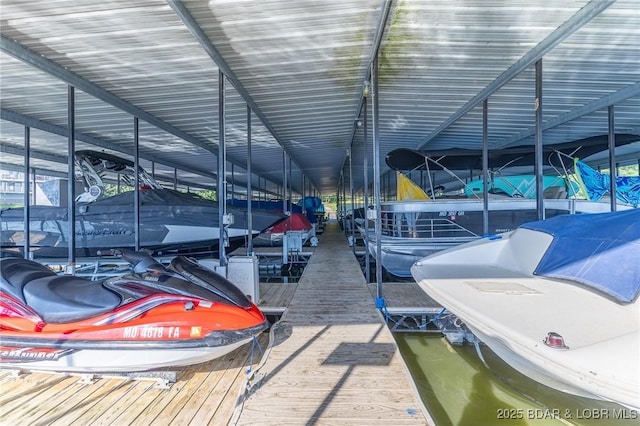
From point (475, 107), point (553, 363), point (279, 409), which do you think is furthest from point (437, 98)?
point (279, 409)

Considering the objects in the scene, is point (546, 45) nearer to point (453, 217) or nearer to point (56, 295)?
point (453, 217)

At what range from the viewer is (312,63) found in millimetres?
3391

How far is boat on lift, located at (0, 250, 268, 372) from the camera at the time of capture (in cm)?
202

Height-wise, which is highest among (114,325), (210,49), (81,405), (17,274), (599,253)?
(210,49)

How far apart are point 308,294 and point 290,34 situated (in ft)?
10.2

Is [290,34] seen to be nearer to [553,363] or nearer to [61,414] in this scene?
[553,363]

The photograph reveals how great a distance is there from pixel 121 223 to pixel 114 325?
385 cm

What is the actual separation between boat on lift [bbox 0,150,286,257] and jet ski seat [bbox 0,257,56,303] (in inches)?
107

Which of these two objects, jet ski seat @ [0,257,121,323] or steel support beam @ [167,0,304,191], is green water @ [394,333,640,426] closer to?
jet ski seat @ [0,257,121,323]

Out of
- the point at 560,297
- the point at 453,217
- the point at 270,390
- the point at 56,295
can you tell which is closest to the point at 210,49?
the point at 56,295

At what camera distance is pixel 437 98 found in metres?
4.48

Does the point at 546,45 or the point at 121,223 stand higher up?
the point at 546,45

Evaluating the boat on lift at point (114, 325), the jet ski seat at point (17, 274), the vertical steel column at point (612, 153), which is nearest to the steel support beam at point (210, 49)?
the boat on lift at point (114, 325)

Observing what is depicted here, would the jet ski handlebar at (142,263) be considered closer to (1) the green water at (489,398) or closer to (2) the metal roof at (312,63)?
(2) the metal roof at (312,63)
